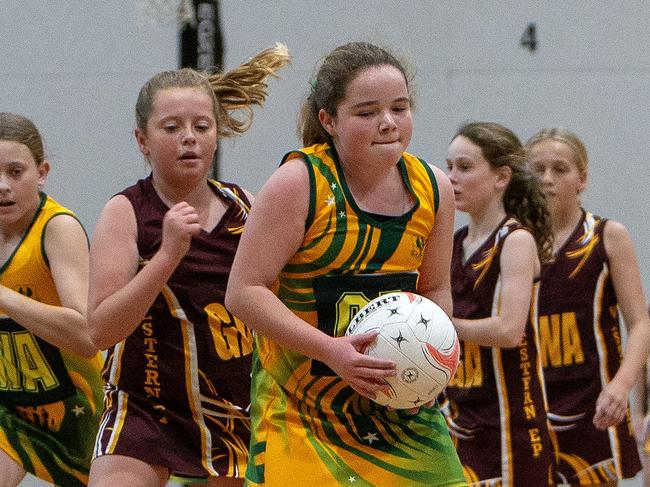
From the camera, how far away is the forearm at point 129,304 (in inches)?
128

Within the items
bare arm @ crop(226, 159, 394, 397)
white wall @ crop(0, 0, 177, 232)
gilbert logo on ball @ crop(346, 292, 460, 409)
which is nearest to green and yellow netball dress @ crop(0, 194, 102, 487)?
bare arm @ crop(226, 159, 394, 397)

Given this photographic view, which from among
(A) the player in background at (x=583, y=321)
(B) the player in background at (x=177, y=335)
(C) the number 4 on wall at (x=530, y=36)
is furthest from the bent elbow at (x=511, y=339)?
(C) the number 4 on wall at (x=530, y=36)

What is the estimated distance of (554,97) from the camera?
679 centimetres

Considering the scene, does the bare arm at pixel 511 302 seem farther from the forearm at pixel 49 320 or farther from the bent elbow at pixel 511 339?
the forearm at pixel 49 320

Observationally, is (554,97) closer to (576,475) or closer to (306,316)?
(576,475)

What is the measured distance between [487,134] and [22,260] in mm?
1719

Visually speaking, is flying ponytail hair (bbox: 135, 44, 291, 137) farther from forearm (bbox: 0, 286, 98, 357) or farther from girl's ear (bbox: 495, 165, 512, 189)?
girl's ear (bbox: 495, 165, 512, 189)

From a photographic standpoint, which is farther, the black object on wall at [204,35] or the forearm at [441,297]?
the black object on wall at [204,35]

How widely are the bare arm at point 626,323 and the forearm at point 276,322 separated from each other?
1.97 metres

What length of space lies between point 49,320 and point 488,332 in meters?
1.43

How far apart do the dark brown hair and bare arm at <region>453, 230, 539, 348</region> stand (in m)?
1.18

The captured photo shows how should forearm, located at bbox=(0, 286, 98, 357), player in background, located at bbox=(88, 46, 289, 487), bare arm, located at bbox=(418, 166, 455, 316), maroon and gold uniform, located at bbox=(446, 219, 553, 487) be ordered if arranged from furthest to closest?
maroon and gold uniform, located at bbox=(446, 219, 553, 487)
forearm, located at bbox=(0, 286, 98, 357)
player in background, located at bbox=(88, 46, 289, 487)
bare arm, located at bbox=(418, 166, 455, 316)

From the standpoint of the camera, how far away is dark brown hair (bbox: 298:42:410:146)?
9.80 ft

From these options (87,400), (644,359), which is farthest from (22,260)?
(644,359)
